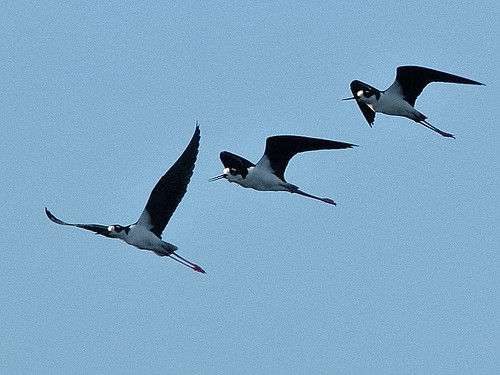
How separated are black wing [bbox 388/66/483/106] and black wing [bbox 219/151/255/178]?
3339mm

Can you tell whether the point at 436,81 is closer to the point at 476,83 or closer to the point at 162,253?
the point at 476,83

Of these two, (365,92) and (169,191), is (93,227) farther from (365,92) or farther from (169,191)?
(365,92)

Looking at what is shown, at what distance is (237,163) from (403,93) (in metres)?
3.66

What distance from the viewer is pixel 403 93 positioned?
24359mm

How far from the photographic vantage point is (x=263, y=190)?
2389cm

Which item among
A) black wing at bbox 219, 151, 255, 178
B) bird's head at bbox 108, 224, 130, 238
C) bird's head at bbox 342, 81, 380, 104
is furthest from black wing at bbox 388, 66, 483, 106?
bird's head at bbox 108, 224, 130, 238

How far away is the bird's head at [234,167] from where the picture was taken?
23828mm

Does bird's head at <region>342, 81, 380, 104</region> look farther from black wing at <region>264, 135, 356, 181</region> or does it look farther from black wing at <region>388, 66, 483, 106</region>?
black wing at <region>264, 135, 356, 181</region>

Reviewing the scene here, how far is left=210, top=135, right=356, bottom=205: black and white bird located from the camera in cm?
2339

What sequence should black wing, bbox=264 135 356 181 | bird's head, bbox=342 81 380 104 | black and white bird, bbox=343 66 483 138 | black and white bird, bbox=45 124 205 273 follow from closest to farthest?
black and white bird, bbox=45 124 205 273 → black wing, bbox=264 135 356 181 → black and white bird, bbox=343 66 483 138 → bird's head, bbox=342 81 380 104

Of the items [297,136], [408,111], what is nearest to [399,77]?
[408,111]

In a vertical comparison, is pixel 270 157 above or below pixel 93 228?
above

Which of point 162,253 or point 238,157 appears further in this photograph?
point 238,157

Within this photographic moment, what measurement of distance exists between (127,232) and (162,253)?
751 millimetres
